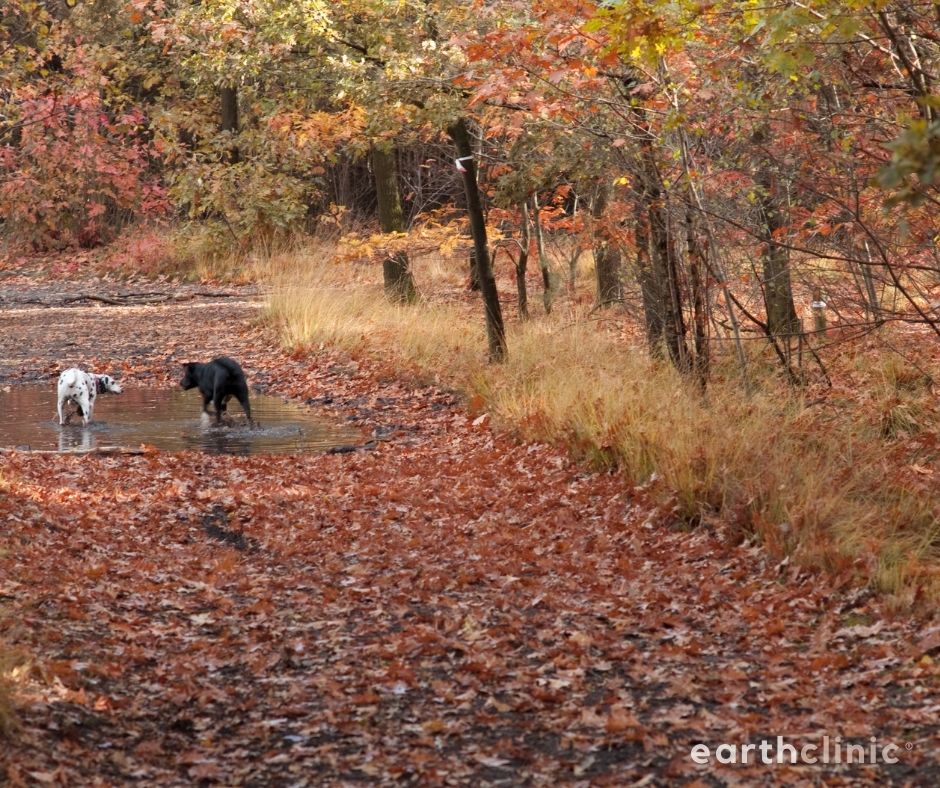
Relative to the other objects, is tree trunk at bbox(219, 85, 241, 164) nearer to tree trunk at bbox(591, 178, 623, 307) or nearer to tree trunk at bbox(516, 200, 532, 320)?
tree trunk at bbox(516, 200, 532, 320)

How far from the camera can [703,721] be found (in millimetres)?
5855

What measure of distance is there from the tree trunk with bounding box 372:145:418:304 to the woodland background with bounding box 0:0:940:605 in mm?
73

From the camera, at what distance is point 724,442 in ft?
32.7

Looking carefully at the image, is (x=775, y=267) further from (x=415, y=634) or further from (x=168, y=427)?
(x=415, y=634)

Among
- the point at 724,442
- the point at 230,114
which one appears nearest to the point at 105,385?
the point at 724,442

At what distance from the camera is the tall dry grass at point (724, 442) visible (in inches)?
329

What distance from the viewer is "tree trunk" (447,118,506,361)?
14.6 meters

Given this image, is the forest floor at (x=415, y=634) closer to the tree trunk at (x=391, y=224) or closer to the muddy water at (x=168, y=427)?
the muddy water at (x=168, y=427)

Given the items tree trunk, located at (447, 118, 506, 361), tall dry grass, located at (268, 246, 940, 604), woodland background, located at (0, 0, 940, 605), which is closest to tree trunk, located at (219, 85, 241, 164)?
woodland background, located at (0, 0, 940, 605)

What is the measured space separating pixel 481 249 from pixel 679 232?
2875 millimetres

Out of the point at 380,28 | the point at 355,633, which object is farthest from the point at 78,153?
the point at 355,633

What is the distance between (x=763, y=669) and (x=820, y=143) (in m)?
6.71

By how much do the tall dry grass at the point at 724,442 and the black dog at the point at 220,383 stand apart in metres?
2.56

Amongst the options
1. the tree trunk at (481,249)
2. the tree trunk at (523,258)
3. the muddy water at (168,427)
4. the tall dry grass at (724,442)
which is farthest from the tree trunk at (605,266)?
the muddy water at (168,427)
